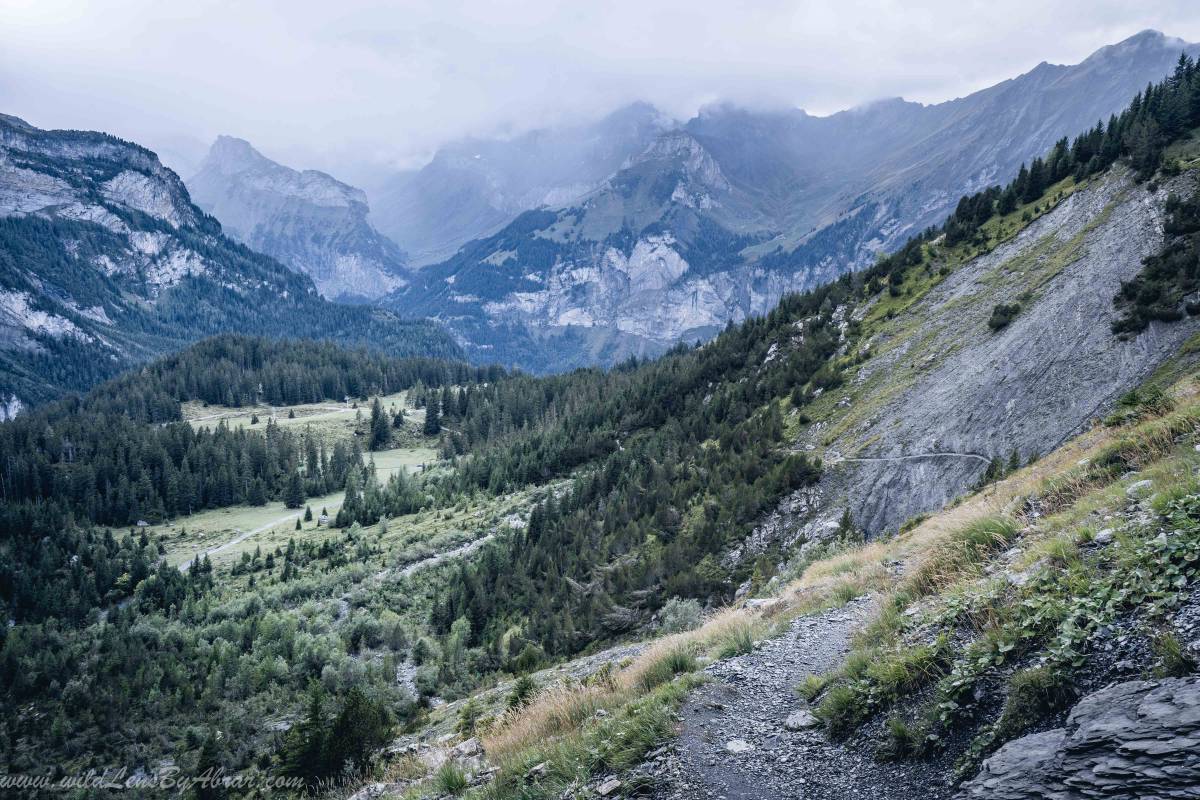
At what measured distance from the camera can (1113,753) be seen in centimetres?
521

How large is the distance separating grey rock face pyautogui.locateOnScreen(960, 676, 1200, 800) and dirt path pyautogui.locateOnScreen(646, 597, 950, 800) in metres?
0.89

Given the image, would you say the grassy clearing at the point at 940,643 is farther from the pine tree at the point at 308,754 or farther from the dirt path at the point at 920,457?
the dirt path at the point at 920,457

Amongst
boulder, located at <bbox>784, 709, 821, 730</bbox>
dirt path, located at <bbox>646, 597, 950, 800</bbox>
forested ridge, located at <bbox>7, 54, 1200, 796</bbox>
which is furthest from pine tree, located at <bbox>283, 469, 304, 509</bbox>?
boulder, located at <bbox>784, 709, 821, 730</bbox>

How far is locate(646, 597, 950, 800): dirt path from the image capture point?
7059 mm

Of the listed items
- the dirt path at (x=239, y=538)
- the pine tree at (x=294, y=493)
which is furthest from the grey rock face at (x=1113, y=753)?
the pine tree at (x=294, y=493)

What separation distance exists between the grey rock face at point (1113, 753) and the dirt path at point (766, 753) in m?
0.89

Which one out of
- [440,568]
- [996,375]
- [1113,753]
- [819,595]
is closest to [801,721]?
[1113,753]

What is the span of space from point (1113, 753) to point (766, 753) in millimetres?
4054

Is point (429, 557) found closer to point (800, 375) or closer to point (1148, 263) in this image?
point (800, 375)

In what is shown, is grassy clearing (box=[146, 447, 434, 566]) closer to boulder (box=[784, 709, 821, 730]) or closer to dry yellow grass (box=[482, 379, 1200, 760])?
dry yellow grass (box=[482, 379, 1200, 760])

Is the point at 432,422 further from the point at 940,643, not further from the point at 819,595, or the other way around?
the point at 940,643

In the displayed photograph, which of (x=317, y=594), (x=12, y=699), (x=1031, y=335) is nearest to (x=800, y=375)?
(x=1031, y=335)

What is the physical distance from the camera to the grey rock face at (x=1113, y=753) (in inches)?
191

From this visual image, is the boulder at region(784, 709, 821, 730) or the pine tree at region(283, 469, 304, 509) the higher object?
the boulder at region(784, 709, 821, 730)
